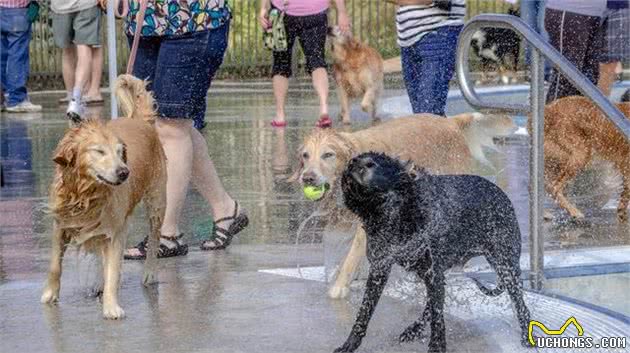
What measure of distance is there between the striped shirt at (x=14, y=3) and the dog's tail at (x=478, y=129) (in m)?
10.1

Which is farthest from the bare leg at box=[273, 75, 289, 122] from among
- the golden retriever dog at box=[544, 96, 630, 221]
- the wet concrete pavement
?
the golden retriever dog at box=[544, 96, 630, 221]

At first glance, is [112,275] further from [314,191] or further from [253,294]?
[314,191]

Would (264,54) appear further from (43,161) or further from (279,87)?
(43,161)

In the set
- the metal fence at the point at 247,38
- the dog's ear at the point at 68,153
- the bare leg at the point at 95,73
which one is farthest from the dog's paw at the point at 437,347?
the metal fence at the point at 247,38

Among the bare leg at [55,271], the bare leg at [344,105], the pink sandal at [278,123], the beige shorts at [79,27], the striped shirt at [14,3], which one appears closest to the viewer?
the bare leg at [55,271]

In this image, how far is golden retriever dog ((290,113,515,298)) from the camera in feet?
21.4

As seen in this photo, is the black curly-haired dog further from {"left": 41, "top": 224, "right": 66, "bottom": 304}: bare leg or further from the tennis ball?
{"left": 41, "top": 224, "right": 66, "bottom": 304}: bare leg

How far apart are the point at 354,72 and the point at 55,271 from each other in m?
9.31

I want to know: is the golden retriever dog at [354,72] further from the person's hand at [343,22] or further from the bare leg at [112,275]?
the bare leg at [112,275]

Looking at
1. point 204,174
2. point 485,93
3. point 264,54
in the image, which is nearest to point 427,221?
point 204,174

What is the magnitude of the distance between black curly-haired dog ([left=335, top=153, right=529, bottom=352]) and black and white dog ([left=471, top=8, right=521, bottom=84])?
551 inches

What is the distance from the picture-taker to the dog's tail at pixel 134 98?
22.9ft

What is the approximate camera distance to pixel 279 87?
14188 mm

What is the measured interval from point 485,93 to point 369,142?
981 cm
